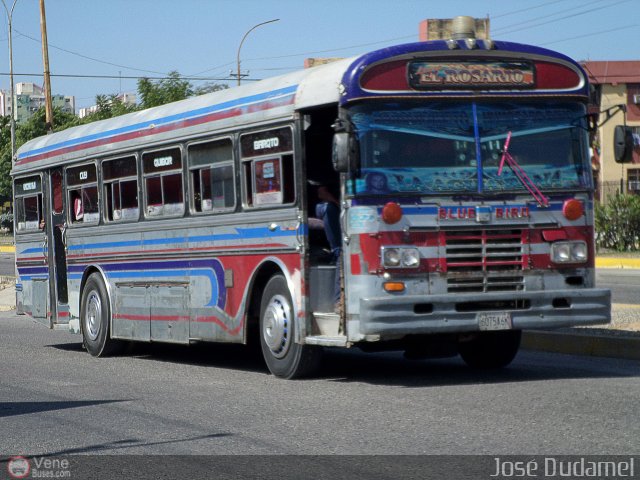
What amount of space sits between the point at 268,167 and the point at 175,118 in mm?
2346

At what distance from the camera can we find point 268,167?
12672 mm

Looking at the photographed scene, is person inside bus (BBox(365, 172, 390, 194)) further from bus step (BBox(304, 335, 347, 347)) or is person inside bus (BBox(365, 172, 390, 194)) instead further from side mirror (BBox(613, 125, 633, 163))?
side mirror (BBox(613, 125, 633, 163))

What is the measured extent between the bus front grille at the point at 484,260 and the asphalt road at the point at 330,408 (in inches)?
35.4

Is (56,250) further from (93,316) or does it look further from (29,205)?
(93,316)

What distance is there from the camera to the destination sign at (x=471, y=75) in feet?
38.0

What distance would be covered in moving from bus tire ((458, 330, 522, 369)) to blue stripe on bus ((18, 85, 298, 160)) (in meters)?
3.08

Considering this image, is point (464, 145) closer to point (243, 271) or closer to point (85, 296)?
point (243, 271)

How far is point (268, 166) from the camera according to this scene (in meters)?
12.7

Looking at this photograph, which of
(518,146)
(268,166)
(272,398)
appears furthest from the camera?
(268,166)

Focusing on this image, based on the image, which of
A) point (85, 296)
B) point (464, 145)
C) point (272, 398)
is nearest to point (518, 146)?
point (464, 145)

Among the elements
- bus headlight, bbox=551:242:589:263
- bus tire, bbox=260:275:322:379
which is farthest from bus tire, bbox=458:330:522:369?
bus tire, bbox=260:275:322:379

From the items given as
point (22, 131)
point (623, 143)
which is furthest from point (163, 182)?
point (22, 131)

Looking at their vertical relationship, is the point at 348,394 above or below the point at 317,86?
below

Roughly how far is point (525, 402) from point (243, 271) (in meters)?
4.02
